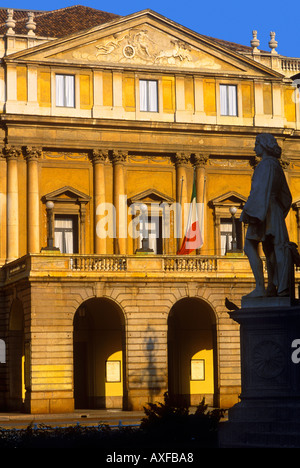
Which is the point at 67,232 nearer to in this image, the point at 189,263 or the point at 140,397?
the point at 189,263

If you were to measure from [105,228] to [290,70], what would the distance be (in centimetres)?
1460

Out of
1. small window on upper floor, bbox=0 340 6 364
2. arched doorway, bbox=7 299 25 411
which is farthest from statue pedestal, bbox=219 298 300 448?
small window on upper floor, bbox=0 340 6 364

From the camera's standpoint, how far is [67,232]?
5875 cm

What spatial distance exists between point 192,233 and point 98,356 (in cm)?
777

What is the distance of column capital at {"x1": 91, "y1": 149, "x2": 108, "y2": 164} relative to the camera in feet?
194

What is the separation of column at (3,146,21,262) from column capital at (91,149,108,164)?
3.84 m

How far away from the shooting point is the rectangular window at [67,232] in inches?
2306

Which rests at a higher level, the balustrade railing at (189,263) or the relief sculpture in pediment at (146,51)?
the relief sculpture in pediment at (146,51)

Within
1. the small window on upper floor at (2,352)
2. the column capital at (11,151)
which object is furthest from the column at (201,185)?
the small window on upper floor at (2,352)

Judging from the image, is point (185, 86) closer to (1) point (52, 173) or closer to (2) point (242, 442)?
(1) point (52, 173)

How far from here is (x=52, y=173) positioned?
192 ft

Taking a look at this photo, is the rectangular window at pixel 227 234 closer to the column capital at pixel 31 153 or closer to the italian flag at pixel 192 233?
the italian flag at pixel 192 233

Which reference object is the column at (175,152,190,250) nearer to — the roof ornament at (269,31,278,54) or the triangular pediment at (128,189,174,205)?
the triangular pediment at (128,189,174,205)

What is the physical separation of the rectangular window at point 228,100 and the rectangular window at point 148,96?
3.73 m
